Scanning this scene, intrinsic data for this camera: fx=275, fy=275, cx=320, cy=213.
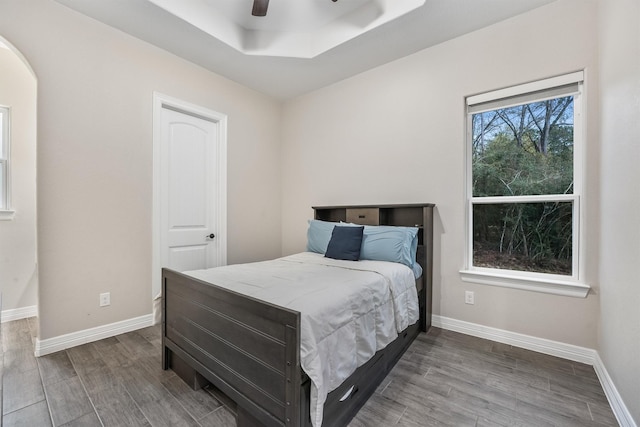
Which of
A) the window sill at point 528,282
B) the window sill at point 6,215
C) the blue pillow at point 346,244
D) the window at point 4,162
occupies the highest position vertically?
the window at point 4,162

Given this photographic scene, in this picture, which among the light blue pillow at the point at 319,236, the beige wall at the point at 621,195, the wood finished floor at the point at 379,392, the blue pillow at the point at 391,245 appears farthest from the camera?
the light blue pillow at the point at 319,236

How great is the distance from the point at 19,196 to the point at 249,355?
130 inches

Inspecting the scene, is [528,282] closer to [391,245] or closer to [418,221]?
[418,221]

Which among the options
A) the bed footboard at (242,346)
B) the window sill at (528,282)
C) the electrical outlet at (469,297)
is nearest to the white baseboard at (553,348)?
the electrical outlet at (469,297)

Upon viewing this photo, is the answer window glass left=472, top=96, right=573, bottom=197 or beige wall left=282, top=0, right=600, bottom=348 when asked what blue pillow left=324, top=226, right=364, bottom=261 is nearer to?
beige wall left=282, top=0, right=600, bottom=348

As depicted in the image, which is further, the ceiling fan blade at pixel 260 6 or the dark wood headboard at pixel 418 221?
the dark wood headboard at pixel 418 221

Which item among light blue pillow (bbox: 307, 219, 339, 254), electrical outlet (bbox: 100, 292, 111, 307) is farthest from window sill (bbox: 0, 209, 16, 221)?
light blue pillow (bbox: 307, 219, 339, 254)

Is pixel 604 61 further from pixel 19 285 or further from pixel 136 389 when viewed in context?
pixel 19 285

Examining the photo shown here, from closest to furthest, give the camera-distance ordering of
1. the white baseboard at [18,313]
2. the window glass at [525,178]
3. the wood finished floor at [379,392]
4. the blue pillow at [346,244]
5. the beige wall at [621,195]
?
the beige wall at [621,195], the wood finished floor at [379,392], the window glass at [525,178], the blue pillow at [346,244], the white baseboard at [18,313]

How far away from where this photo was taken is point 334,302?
1398mm

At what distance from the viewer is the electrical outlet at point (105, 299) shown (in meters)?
2.43

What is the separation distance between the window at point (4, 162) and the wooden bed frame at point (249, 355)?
2.31m

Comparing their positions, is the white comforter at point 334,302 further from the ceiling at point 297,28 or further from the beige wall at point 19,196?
the beige wall at point 19,196

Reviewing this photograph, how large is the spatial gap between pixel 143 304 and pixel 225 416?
1714mm
